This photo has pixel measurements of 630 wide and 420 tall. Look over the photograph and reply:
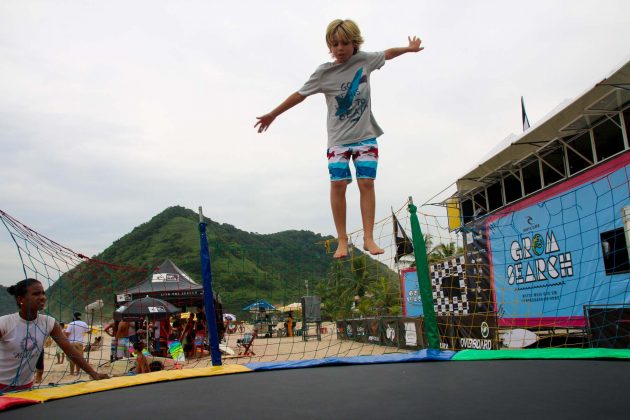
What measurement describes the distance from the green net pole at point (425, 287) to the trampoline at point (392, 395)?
418mm

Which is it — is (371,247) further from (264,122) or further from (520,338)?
(520,338)

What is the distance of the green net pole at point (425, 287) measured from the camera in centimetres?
263

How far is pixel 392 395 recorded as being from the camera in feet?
4.67

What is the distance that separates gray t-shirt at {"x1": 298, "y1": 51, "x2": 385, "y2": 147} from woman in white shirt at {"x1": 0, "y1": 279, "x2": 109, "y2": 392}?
1706mm

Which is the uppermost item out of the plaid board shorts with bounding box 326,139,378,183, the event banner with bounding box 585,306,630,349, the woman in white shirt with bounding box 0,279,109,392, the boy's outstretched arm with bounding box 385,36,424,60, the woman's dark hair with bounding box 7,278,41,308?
the boy's outstretched arm with bounding box 385,36,424,60

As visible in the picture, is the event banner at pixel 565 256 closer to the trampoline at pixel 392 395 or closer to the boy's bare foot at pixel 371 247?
the boy's bare foot at pixel 371 247

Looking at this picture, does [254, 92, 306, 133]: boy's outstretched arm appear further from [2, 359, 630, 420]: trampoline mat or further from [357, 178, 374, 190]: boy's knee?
[2, 359, 630, 420]: trampoline mat

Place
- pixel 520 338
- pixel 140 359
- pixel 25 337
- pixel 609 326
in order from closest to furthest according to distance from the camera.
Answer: pixel 25 337 < pixel 609 326 < pixel 140 359 < pixel 520 338

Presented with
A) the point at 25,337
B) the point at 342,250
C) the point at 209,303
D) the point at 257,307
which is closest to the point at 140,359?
the point at 257,307

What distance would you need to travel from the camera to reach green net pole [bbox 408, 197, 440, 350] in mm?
2631

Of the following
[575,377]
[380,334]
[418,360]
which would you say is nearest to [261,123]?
[418,360]

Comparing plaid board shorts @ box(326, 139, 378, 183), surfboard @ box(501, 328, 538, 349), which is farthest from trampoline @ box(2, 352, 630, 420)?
surfboard @ box(501, 328, 538, 349)

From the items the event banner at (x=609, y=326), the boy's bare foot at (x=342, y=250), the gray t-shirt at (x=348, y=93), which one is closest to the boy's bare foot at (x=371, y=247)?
the boy's bare foot at (x=342, y=250)

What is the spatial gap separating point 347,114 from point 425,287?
108 cm
